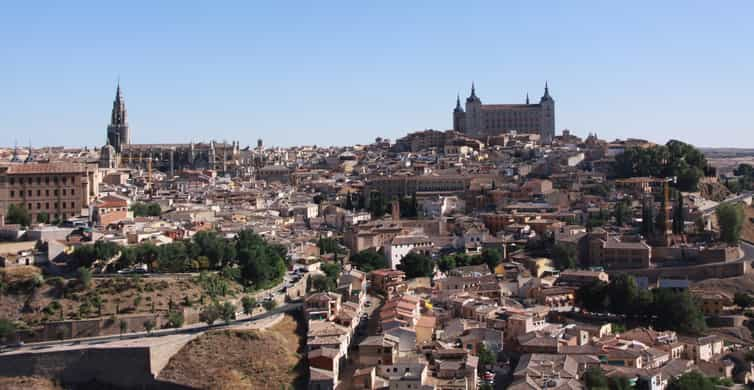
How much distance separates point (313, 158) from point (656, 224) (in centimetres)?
4537

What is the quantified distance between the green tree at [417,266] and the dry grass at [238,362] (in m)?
7.32

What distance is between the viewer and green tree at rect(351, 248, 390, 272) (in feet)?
103

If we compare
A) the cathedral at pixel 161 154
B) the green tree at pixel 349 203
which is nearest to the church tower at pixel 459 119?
the cathedral at pixel 161 154

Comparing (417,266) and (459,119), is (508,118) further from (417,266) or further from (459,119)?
(417,266)

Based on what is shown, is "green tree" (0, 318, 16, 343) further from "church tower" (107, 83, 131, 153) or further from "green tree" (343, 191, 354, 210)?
"church tower" (107, 83, 131, 153)

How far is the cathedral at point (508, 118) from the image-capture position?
73.2 m

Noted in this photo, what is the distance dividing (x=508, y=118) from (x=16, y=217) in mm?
47652

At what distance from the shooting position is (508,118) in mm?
74188

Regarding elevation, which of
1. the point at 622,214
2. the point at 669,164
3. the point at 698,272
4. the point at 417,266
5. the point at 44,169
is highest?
the point at 669,164

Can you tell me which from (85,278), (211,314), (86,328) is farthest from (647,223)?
(86,328)

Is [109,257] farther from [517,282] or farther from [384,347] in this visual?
[517,282]

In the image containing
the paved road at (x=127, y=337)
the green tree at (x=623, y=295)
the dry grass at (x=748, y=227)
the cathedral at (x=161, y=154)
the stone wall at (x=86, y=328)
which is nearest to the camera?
the paved road at (x=127, y=337)

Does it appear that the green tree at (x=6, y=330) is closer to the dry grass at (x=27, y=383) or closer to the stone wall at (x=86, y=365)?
the stone wall at (x=86, y=365)

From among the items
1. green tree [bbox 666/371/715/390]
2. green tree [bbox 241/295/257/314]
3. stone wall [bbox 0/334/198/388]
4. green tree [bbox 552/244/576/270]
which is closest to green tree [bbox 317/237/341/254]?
green tree [bbox 552/244/576/270]
